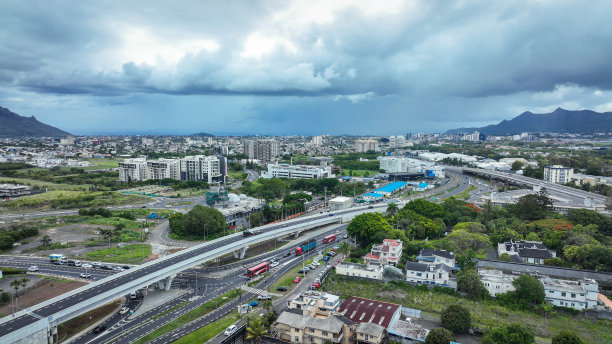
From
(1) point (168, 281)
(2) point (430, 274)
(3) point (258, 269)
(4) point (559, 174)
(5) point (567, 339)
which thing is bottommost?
(3) point (258, 269)

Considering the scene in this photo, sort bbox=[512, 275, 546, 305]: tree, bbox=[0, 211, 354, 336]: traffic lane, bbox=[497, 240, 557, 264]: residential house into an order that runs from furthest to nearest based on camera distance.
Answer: bbox=[497, 240, 557, 264]: residential house, bbox=[512, 275, 546, 305]: tree, bbox=[0, 211, 354, 336]: traffic lane

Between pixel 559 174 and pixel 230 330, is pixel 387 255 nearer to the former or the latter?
pixel 230 330

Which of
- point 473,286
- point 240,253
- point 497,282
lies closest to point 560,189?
point 497,282

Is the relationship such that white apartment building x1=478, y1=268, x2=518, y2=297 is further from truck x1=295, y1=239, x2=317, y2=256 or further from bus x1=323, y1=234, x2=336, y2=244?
bus x1=323, y1=234, x2=336, y2=244

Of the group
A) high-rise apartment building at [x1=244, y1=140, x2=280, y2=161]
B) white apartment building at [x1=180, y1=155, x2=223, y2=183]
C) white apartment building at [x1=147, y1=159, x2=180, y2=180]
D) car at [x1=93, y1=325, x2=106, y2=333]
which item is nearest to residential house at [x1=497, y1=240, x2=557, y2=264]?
car at [x1=93, y1=325, x2=106, y2=333]

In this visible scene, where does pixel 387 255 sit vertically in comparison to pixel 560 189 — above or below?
below

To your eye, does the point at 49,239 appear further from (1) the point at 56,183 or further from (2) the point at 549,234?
(2) the point at 549,234
